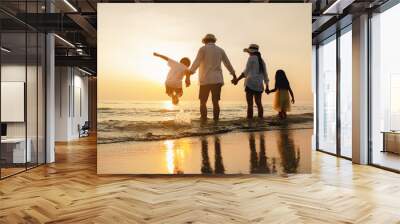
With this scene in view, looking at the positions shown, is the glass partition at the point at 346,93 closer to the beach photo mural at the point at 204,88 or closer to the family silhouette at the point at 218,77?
the beach photo mural at the point at 204,88

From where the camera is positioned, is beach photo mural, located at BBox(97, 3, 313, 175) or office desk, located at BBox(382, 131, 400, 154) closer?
beach photo mural, located at BBox(97, 3, 313, 175)

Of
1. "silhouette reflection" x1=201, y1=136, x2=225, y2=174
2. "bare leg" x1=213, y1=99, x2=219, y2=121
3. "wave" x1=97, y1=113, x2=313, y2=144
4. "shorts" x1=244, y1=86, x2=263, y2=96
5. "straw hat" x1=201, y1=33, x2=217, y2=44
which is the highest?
"straw hat" x1=201, y1=33, x2=217, y2=44

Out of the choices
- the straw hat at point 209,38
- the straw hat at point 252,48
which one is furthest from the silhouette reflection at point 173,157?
the straw hat at point 252,48

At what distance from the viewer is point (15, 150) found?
7.25 metres

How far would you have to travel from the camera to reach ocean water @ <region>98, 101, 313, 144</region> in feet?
21.5

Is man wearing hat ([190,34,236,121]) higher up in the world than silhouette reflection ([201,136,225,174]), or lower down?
higher up

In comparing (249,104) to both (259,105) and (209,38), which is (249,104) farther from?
(209,38)

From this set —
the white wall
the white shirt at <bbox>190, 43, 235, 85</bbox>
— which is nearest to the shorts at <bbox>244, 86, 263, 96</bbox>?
the white shirt at <bbox>190, 43, 235, 85</bbox>

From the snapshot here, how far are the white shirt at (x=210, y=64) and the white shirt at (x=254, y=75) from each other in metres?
0.28

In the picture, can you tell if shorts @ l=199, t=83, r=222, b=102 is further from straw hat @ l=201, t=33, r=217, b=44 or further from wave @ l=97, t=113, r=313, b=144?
straw hat @ l=201, t=33, r=217, b=44

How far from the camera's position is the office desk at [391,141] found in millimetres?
7344

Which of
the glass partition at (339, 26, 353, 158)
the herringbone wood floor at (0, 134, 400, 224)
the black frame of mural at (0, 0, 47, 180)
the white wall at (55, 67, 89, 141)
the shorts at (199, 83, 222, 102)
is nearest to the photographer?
the herringbone wood floor at (0, 134, 400, 224)

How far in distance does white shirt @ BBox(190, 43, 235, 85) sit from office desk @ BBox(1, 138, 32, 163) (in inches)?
139

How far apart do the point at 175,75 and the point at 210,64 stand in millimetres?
631
